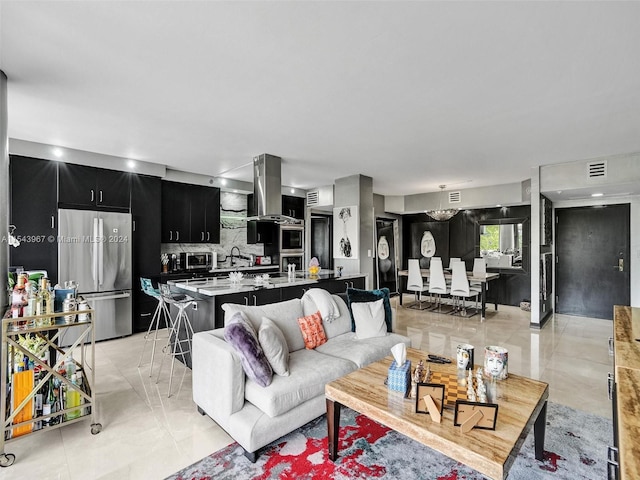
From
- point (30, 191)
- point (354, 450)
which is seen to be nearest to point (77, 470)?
point (354, 450)

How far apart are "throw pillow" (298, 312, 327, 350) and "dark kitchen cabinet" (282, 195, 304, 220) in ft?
13.4

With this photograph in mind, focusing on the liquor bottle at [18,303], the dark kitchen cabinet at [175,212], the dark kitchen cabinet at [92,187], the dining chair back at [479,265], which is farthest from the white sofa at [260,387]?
the dining chair back at [479,265]

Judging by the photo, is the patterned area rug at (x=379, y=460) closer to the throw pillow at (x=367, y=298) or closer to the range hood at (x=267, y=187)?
the throw pillow at (x=367, y=298)

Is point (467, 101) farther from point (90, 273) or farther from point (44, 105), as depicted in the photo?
point (90, 273)

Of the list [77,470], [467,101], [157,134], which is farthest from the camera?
[157,134]

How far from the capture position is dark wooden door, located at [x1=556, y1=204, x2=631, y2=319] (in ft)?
18.7

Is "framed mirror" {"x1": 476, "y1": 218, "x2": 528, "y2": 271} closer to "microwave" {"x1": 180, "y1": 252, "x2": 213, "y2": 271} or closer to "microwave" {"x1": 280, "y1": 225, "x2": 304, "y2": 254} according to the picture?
"microwave" {"x1": 280, "y1": 225, "x2": 304, "y2": 254}

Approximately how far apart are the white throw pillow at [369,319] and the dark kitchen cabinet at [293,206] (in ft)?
12.9

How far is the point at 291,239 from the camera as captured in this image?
711 centimetres

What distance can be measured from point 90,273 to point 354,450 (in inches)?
167

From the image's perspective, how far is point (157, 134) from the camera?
12.4 feet

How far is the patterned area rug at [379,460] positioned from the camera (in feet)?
6.23

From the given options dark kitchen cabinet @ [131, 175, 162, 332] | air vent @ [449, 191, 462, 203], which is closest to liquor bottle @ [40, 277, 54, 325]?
dark kitchen cabinet @ [131, 175, 162, 332]

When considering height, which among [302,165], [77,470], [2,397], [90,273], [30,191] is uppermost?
[302,165]
